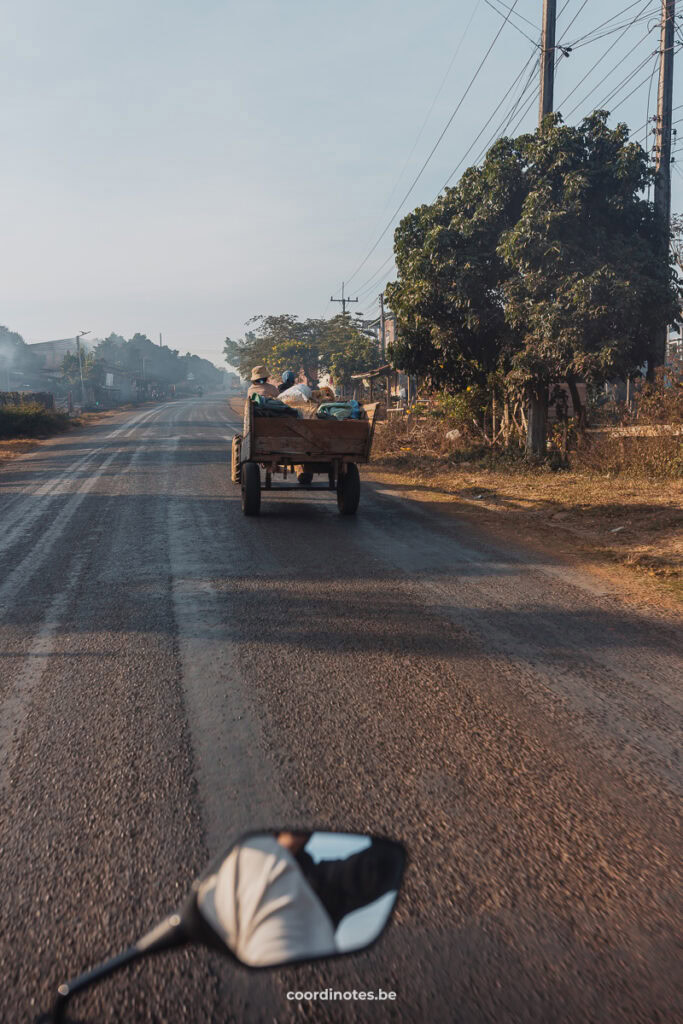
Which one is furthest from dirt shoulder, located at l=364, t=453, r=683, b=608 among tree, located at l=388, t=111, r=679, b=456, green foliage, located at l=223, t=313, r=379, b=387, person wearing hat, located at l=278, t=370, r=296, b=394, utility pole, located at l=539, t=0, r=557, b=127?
green foliage, located at l=223, t=313, r=379, b=387

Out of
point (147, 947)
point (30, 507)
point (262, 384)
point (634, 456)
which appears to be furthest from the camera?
point (634, 456)

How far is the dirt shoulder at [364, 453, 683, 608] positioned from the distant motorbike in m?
5.56

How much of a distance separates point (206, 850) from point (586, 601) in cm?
419

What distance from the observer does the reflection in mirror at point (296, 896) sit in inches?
36.6

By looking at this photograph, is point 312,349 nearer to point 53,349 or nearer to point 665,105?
point 53,349

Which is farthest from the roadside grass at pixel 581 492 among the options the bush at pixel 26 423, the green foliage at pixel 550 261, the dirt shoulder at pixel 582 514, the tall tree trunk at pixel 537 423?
the bush at pixel 26 423

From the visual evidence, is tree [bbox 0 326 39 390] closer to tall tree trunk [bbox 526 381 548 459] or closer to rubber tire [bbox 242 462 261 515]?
tall tree trunk [bbox 526 381 548 459]

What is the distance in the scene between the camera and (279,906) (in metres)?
0.95

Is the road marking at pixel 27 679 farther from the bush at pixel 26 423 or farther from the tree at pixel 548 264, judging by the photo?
the bush at pixel 26 423

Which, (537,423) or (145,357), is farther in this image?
(145,357)

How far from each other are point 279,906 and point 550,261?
14.4 m

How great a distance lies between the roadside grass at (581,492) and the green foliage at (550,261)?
1.75m

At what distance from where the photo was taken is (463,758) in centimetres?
327

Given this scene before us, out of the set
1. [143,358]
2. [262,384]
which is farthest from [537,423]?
[143,358]
